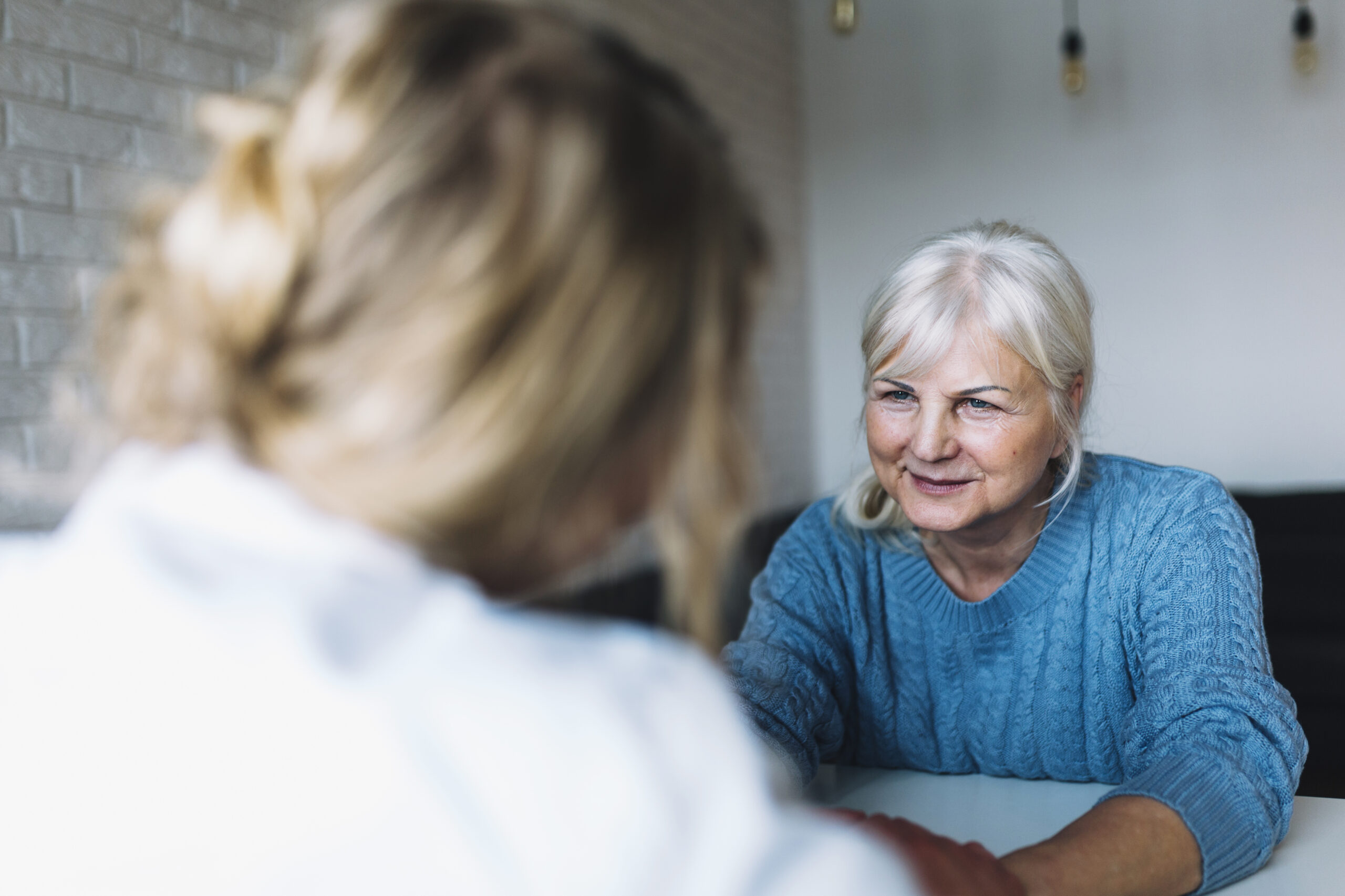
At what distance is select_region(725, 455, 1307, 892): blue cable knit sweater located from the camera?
1161 mm

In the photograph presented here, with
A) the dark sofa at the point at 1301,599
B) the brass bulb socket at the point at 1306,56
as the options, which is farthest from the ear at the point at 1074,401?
the brass bulb socket at the point at 1306,56

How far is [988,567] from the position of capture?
A: 1415mm

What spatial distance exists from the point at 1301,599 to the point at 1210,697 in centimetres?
223

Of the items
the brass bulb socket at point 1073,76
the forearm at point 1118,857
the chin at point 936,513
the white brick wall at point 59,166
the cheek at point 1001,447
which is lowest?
the forearm at point 1118,857

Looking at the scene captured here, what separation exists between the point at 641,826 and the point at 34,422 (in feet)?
5.78

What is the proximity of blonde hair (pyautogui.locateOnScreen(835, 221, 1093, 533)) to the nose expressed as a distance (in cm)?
6

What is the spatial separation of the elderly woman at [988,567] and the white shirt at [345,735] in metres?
0.75

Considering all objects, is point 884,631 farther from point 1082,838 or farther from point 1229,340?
point 1229,340

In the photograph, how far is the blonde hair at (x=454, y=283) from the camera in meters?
0.49

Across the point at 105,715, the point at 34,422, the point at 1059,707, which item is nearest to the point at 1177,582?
the point at 1059,707

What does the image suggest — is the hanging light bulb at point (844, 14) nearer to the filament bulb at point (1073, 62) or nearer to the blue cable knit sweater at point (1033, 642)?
the filament bulb at point (1073, 62)

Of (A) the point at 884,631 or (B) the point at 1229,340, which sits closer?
(A) the point at 884,631

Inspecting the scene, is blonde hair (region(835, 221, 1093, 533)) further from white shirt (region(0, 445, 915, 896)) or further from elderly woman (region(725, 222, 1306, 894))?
white shirt (region(0, 445, 915, 896))

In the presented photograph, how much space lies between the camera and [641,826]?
416 mm
